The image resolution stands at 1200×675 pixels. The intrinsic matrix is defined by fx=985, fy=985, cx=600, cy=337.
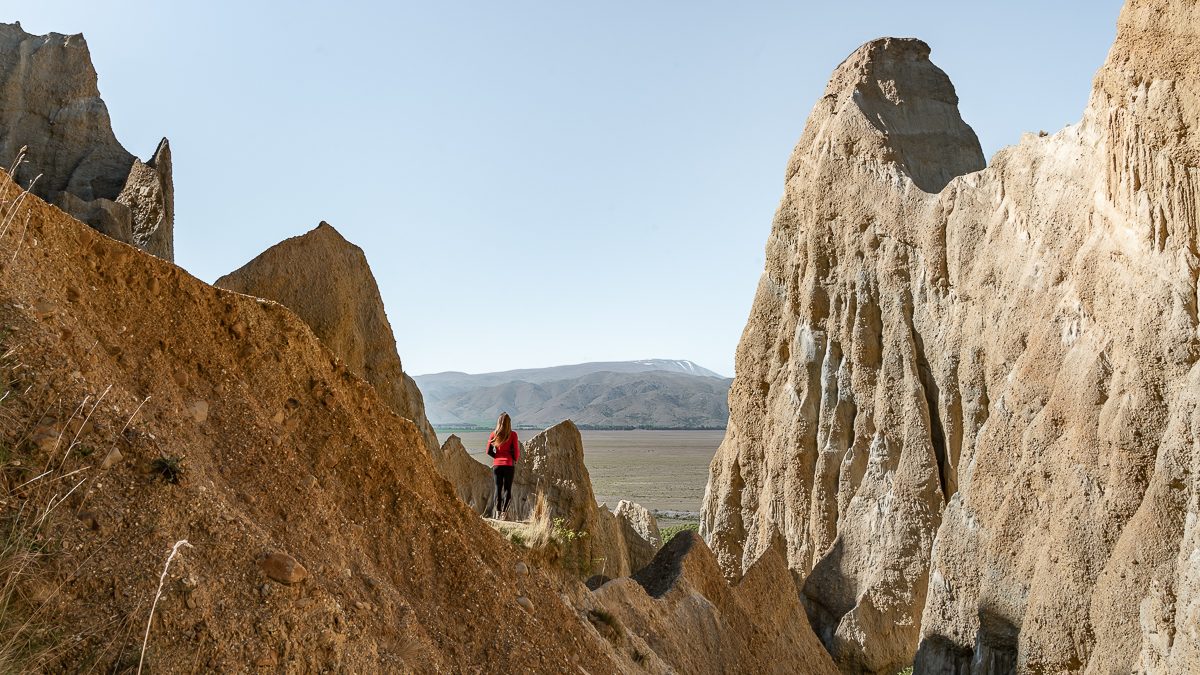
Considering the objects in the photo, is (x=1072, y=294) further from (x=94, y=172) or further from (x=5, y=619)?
(x=94, y=172)

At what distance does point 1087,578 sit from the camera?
35.4 ft

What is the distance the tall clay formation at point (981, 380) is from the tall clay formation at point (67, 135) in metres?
11.5

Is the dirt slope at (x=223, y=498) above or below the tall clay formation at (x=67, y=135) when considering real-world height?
below

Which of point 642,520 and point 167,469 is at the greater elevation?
point 167,469

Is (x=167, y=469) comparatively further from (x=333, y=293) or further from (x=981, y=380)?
(x=981, y=380)

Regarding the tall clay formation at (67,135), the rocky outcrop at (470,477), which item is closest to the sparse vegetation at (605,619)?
the rocky outcrop at (470,477)

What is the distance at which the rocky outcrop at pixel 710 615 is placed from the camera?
9.50m

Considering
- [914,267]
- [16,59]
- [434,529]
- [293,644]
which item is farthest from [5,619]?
[16,59]

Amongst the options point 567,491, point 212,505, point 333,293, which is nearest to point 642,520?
point 567,491

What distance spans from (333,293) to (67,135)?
1103cm

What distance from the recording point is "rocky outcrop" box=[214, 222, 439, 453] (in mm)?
9730

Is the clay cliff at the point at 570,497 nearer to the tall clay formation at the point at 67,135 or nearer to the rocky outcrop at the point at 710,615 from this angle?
the rocky outcrop at the point at 710,615

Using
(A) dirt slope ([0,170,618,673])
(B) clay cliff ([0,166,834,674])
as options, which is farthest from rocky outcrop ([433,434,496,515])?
(A) dirt slope ([0,170,618,673])

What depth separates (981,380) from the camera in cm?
1437
